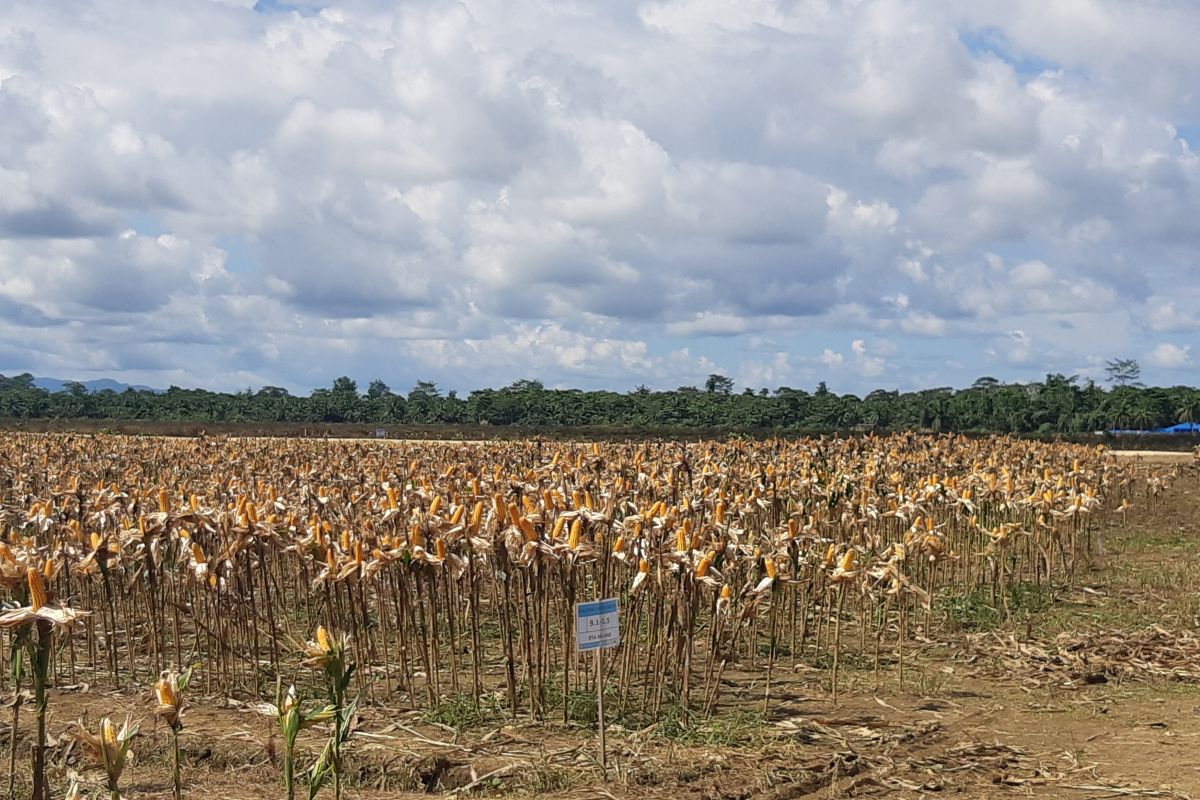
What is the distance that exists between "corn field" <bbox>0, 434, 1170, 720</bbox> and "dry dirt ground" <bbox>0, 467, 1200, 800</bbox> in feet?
1.42

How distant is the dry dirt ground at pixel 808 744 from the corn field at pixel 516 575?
0.43 m

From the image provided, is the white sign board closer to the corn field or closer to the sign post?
the sign post

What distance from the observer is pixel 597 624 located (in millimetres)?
7859

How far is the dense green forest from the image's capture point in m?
63.5

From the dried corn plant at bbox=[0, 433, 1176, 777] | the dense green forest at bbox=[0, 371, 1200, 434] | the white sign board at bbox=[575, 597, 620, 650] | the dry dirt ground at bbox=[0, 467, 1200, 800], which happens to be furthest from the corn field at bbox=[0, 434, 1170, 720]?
the dense green forest at bbox=[0, 371, 1200, 434]

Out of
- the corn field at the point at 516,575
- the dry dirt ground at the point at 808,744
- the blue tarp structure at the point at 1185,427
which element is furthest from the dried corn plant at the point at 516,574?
the blue tarp structure at the point at 1185,427

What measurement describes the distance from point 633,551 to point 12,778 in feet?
16.2

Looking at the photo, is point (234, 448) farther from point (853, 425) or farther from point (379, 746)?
point (853, 425)

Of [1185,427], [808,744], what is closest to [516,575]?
[808,744]

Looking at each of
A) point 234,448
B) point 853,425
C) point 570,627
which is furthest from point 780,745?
point 853,425

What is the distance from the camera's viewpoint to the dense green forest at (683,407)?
63469 mm

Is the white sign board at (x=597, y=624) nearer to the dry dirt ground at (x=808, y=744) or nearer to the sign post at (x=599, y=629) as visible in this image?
the sign post at (x=599, y=629)

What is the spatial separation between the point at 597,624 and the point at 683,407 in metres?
65.8

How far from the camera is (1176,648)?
11.7 metres
